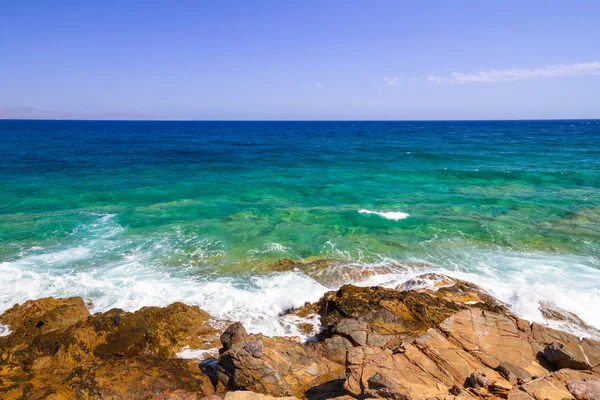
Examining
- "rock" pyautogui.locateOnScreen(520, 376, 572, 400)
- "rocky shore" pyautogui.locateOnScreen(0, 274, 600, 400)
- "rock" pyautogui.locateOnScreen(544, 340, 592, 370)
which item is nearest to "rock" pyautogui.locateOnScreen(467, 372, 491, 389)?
"rocky shore" pyautogui.locateOnScreen(0, 274, 600, 400)

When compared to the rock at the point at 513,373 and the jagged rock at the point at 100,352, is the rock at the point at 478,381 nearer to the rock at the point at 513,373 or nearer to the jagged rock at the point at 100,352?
the rock at the point at 513,373

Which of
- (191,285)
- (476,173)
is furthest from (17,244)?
(476,173)

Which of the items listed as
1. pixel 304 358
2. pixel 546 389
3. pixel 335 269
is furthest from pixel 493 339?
pixel 335 269

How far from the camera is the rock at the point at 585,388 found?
23.3 feet

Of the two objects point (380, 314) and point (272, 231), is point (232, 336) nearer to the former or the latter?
point (380, 314)

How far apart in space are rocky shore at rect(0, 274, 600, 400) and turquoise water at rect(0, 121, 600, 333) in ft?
8.17

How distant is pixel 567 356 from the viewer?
8.73 m

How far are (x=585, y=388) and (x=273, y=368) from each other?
290 inches

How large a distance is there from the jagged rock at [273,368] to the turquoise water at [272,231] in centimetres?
260

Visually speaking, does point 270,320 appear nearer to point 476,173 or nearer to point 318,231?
point 318,231

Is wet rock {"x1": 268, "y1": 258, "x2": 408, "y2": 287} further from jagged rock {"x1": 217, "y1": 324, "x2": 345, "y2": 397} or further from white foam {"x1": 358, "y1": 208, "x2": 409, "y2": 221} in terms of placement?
white foam {"x1": 358, "y1": 208, "x2": 409, "y2": 221}

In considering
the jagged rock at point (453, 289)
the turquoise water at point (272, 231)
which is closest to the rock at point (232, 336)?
the turquoise water at point (272, 231)

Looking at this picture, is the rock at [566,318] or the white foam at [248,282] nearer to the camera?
the rock at [566,318]

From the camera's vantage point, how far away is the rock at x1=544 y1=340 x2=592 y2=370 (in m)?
8.67
